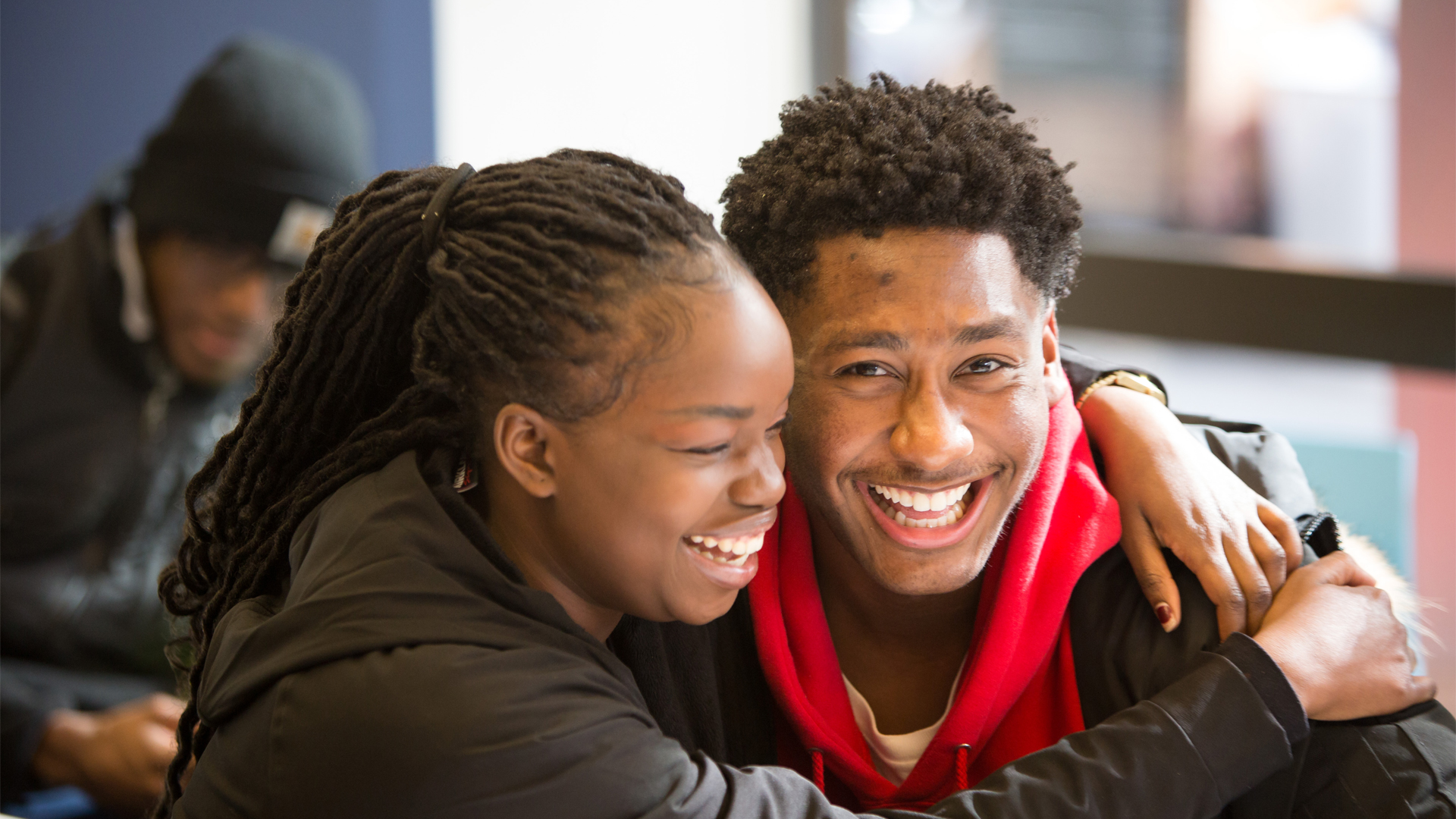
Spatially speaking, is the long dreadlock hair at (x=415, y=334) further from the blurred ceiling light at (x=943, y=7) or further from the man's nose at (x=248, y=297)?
the blurred ceiling light at (x=943, y=7)

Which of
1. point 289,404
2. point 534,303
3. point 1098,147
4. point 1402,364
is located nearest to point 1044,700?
point 534,303

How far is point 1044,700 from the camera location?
4.50 ft

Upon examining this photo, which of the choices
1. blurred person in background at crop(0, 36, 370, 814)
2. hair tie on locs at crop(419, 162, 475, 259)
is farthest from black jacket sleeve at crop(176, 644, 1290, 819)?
blurred person in background at crop(0, 36, 370, 814)

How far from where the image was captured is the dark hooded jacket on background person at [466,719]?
97cm

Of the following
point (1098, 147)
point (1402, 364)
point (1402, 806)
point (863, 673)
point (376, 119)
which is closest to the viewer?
point (1402, 806)

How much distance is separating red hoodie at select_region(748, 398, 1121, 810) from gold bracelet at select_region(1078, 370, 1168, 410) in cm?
11

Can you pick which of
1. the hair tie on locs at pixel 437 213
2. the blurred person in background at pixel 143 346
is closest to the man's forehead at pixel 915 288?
the hair tie on locs at pixel 437 213

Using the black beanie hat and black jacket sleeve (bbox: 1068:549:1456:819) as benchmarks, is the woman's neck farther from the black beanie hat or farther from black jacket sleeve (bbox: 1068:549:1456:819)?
the black beanie hat

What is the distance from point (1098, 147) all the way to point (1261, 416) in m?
1.00

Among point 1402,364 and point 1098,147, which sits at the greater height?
point 1098,147

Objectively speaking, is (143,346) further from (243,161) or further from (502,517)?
(502,517)

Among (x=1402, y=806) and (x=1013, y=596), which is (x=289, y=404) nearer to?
(x=1013, y=596)

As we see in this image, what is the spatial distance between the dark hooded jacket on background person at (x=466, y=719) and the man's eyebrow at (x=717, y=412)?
192 millimetres

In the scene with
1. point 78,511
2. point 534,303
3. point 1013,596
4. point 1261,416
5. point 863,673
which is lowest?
point 1261,416
